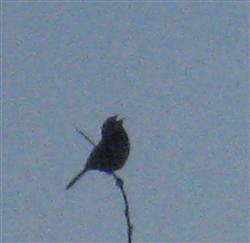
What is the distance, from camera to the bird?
5398 mm

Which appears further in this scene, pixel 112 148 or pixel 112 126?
pixel 112 148

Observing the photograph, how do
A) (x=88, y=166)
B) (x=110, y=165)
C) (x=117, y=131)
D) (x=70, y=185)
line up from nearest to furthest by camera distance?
1. (x=117, y=131)
2. (x=110, y=165)
3. (x=88, y=166)
4. (x=70, y=185)

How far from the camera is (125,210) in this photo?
2881 millimetres

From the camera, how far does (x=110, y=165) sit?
5.80m

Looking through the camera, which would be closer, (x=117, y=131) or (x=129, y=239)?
(x=129, y=239)

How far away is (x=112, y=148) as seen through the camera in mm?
5801

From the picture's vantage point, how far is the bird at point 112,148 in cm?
540

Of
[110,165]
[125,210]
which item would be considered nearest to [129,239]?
[125,210]

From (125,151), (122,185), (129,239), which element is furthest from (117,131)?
(129,239)

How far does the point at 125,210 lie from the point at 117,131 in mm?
2558

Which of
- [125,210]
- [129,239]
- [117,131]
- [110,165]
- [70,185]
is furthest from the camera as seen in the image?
[70,185]

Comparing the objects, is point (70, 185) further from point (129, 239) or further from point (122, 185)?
point (129, 239)

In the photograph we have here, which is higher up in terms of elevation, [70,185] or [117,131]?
[117,131]

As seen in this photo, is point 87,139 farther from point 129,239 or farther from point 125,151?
point 125,151
